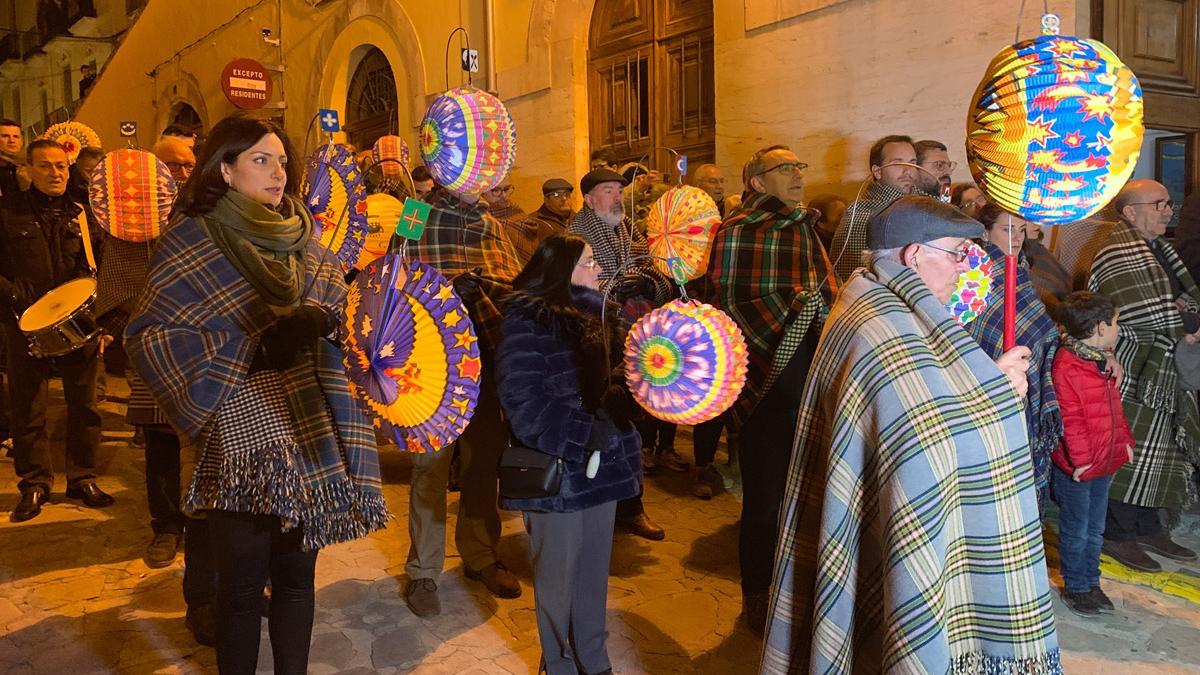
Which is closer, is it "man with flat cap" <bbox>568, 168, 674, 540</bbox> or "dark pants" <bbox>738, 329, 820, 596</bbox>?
Result: "dark pants" <bbox>738, 329, 820, 596</bbox>

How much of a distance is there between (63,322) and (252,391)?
2.77 m

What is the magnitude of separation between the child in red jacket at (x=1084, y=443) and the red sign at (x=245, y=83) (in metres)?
12.9

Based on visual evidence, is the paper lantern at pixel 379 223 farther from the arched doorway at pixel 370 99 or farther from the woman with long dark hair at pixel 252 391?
the arched doorway at pixel 370 99

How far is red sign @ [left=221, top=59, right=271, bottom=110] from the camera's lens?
44.4 ft

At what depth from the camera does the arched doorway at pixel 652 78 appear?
330 inches

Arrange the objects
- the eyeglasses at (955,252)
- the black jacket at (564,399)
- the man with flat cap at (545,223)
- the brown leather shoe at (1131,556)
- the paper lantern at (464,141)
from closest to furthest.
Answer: the eyeglasses at (955,252)
the black jacket at (564,399)
the paper lantern at (464,141)
the brown leather shoe at (1131,556)
the man with flat cap at (545,223)

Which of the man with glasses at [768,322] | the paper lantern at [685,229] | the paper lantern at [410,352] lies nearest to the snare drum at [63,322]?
the paper lantern at [410,352]

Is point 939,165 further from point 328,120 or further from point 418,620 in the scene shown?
point 418,620

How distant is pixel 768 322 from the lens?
3.70 meters

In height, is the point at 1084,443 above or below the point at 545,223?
below

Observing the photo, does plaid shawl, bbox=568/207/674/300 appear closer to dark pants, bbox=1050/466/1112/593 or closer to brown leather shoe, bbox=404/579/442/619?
brown leather shoe, bbox=404/579/442/619

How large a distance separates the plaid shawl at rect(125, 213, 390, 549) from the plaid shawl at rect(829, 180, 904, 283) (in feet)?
7.93

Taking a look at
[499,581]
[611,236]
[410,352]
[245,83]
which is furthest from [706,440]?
[245,83]

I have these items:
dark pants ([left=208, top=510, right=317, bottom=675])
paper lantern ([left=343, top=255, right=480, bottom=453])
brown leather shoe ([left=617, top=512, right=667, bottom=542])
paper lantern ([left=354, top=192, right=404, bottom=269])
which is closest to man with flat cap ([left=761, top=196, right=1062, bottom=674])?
paper lantern ([left=343, top=255, right=480, bottom=453])
